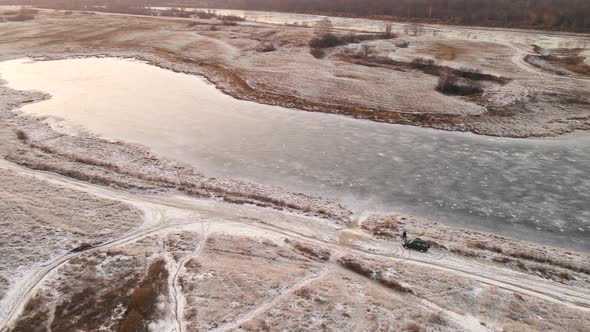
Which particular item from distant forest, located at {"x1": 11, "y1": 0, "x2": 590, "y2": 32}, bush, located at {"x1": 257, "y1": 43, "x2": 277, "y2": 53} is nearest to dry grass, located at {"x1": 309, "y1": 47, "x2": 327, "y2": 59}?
bush, located at {"x1": 257, "y1": 43, "x2": 277, "y2": 53}

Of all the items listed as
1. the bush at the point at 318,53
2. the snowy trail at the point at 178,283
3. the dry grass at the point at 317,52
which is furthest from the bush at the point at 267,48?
the snowy trail at the point at 178,283

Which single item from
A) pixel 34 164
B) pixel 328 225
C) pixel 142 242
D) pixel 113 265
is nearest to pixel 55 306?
pixel 113 265

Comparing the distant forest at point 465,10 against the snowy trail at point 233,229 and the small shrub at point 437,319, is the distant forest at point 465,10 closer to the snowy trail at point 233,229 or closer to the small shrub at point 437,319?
the snowy trail at point 233,229

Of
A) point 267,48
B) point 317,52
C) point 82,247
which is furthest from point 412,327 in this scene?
point 267,48

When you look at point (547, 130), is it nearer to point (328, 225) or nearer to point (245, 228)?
point (328, 225)

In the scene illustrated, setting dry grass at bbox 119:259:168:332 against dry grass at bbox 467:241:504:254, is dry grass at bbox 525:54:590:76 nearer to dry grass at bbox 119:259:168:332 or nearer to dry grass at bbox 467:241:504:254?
dry grass at bbox 467:241:504:254

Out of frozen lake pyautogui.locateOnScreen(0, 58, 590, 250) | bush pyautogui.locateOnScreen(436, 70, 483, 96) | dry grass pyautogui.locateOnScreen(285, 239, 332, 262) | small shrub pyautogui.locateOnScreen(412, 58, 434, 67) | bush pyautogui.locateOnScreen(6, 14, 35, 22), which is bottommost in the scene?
dry grass pyautogui.locateOnScreen(285, 239, 332, 262)
